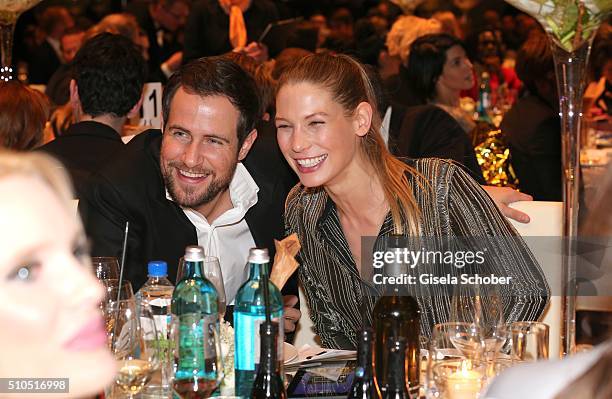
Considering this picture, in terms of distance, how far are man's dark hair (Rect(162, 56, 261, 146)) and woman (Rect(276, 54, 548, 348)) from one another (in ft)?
0.77

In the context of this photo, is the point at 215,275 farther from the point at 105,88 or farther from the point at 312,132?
the point at 105,88

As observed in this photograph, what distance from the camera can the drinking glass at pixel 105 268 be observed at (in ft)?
7.43

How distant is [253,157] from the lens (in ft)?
10.0

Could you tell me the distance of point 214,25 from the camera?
6859mm

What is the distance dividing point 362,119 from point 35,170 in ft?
6.12

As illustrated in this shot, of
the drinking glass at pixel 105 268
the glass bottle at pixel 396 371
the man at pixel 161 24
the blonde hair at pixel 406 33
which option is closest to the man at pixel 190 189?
the drinking glass at pixel 105 268

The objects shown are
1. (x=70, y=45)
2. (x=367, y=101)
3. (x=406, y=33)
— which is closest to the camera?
(x=367, y=101)

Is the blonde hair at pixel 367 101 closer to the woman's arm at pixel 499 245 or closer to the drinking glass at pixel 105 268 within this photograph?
the woman's arm at pixel 499 245

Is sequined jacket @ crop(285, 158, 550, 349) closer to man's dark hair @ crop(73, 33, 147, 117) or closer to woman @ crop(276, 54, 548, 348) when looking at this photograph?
woman @ crop(276, 54, 548, 348)

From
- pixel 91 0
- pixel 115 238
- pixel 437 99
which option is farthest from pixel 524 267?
pixel 91 0

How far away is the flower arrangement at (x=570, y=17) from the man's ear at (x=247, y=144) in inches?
→ 43.2

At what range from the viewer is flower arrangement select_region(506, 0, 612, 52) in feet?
6.40

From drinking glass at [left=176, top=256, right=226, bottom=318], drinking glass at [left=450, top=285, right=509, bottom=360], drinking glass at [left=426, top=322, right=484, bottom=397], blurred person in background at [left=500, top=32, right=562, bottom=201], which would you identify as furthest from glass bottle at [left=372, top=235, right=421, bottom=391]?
blurred person in background at [left=500, top=32, right=562, bottom=201]

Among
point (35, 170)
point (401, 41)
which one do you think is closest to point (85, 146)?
point (35, 170)
